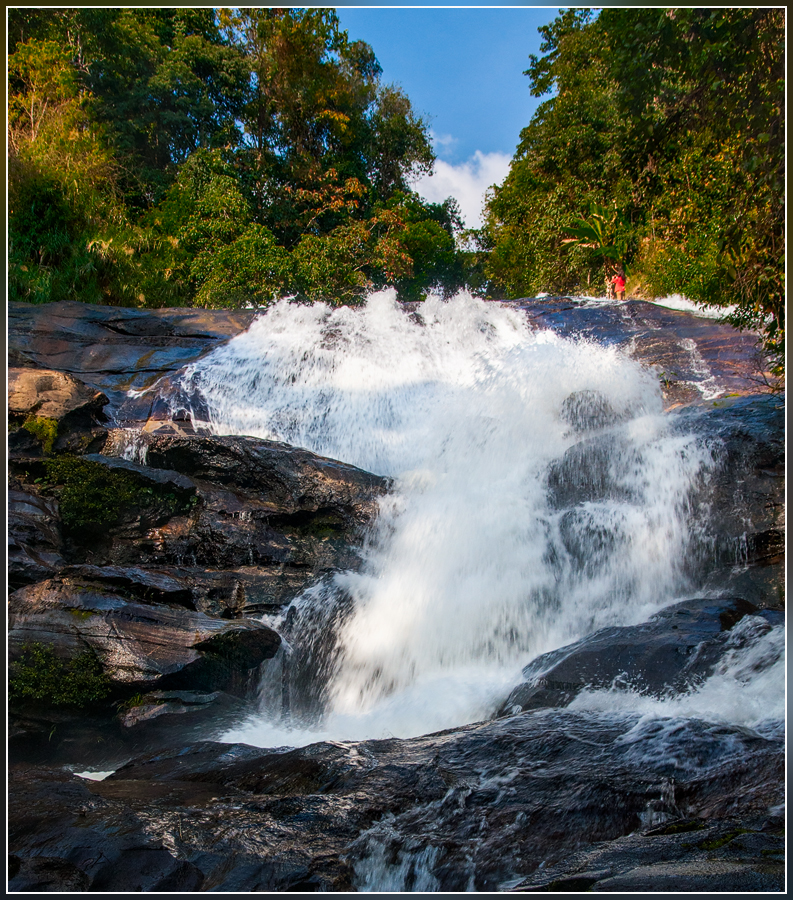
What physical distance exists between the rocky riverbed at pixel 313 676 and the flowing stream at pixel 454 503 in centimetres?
9

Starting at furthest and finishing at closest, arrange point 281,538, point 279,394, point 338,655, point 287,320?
point 279,394 → point 287,320 → point 281,538 → point 338,655

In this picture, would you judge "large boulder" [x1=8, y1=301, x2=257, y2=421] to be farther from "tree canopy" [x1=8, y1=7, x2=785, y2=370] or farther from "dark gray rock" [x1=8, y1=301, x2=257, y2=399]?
"tree canopy" [x1=8, y1=7, x2=785, y2=370]

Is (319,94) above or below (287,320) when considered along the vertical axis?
above

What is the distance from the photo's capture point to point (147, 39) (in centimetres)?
395

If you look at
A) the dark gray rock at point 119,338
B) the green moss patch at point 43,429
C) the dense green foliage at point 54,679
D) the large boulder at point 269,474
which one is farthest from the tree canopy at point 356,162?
the dense green foliage at point 54,679

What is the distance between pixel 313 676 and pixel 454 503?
71.3 inches

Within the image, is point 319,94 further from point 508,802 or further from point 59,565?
point 508,802

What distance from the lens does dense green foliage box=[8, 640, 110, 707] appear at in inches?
125

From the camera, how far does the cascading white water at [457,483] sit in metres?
4.09

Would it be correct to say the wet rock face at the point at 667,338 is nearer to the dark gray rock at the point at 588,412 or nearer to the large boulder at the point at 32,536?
the dark gray rock at the point at 588,412

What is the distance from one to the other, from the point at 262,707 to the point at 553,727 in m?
1.79

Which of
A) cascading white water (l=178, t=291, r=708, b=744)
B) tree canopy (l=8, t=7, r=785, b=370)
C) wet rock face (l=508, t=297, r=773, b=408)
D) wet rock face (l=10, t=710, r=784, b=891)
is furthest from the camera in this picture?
wet rock face (l=508, t=297, r=773, b=408)

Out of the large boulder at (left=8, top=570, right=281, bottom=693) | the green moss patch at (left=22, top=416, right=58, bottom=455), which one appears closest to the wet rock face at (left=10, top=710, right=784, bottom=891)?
the large boulder at (left=8, top=570, right=281, bottom=693)

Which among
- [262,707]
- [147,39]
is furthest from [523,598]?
[147,39]
